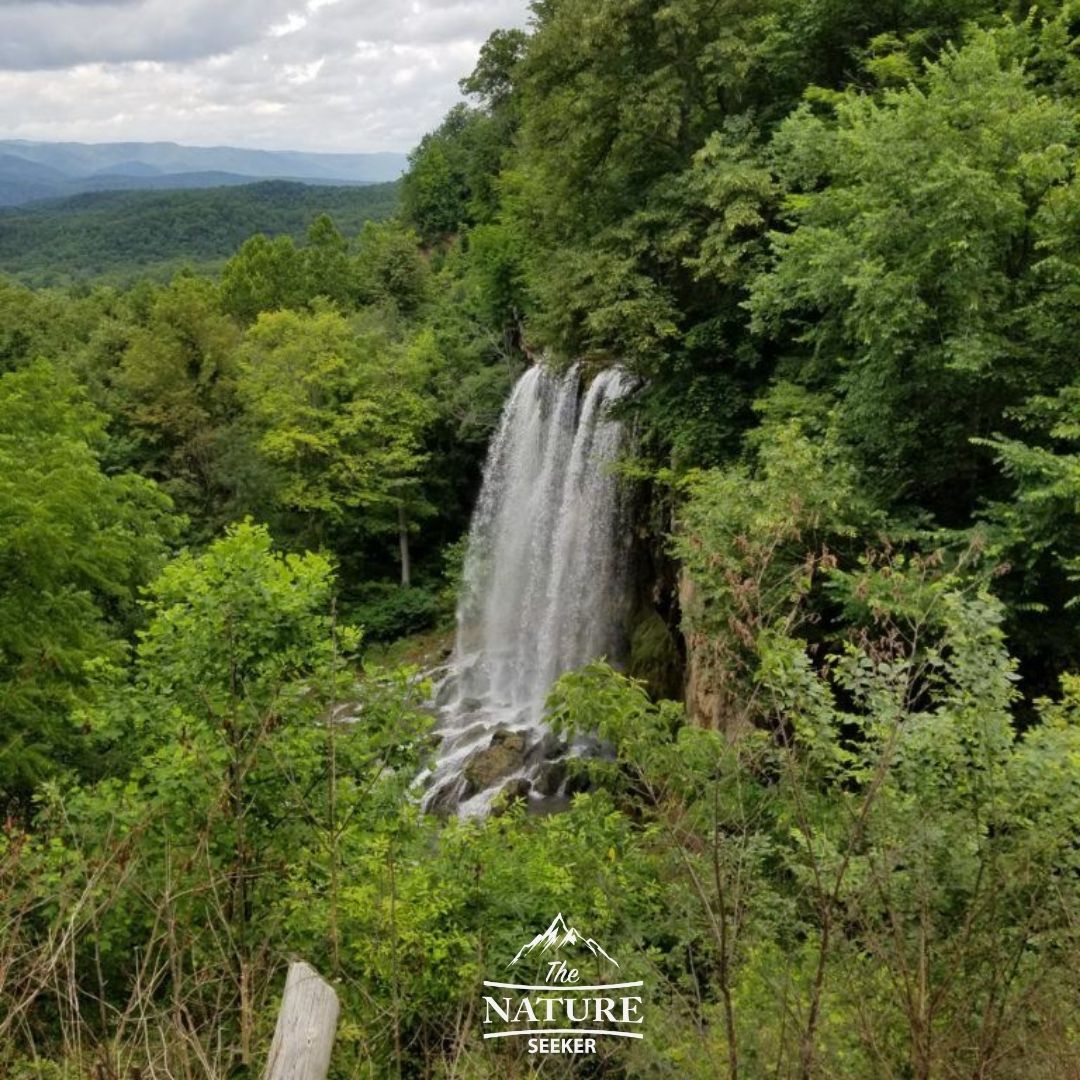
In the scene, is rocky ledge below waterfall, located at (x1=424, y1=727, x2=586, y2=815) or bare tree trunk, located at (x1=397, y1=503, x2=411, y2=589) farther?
bare tree trunk, located at (x1=397, y1=503, x2=411, y2=589)

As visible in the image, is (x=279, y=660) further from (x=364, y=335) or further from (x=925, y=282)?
(x=364, y=335)

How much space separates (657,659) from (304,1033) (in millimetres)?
11851

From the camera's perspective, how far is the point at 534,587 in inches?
669

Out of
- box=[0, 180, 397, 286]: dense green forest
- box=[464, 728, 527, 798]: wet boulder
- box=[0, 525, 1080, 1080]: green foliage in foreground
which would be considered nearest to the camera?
box=[0, 525, 1080, 1080]: green foliage in foreground

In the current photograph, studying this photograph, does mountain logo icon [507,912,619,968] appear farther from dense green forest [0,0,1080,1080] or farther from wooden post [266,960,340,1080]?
wooden post [266,960,340,1080]

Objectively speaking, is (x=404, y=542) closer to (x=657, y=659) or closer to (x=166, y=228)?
(x=657, y=659)

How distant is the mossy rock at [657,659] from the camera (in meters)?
13.4

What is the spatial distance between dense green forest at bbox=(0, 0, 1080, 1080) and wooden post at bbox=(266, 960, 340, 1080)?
162 mm

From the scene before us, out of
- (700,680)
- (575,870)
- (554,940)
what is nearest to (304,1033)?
(554,940)

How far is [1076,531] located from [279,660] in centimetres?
642

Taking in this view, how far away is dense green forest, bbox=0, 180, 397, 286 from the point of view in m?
108

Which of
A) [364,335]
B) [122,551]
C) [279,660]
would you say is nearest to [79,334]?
[364,335]

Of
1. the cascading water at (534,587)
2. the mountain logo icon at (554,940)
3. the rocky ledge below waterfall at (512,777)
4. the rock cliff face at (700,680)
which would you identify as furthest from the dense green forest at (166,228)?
the mountain logo icon at (554,940)

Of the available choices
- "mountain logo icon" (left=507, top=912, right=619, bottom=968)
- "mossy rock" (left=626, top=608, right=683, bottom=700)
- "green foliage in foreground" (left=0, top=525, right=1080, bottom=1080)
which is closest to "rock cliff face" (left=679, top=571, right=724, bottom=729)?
"mossy rock" (left=626, top=608, right=683, bottom=700)
